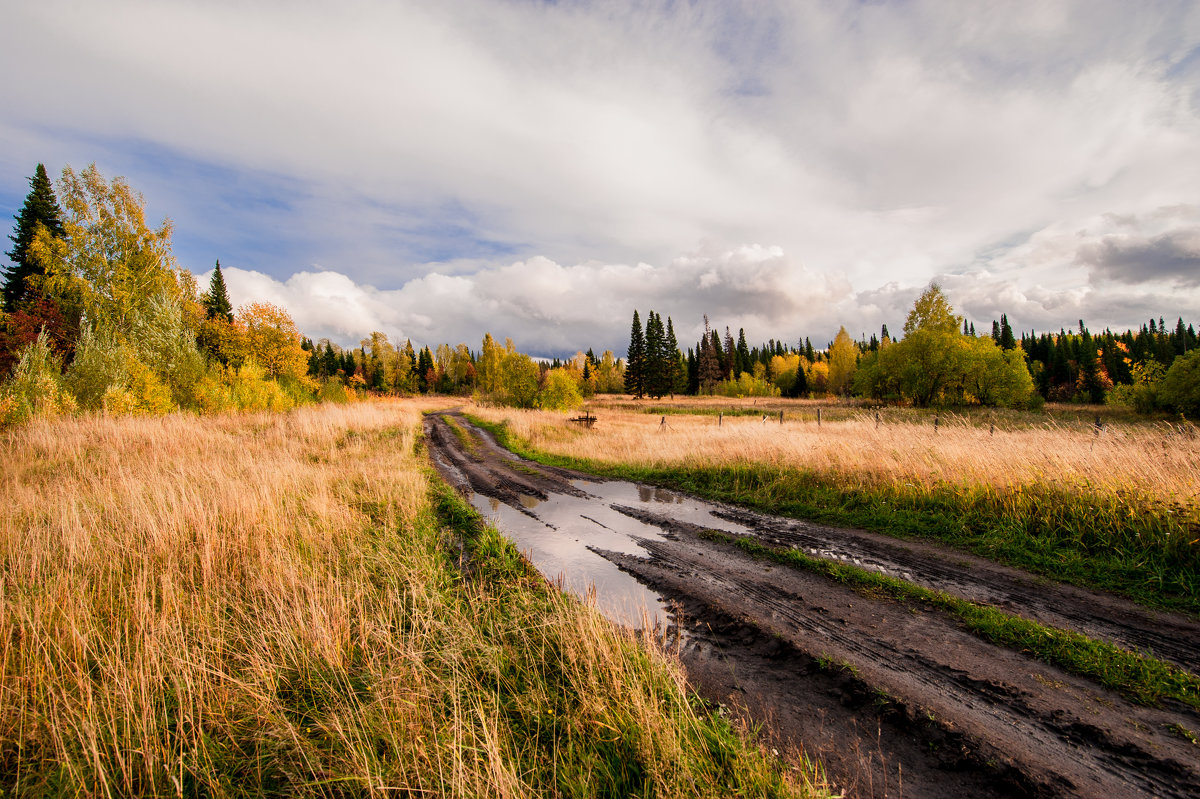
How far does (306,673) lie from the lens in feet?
11.5

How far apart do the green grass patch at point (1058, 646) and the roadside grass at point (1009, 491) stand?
5.94 feet

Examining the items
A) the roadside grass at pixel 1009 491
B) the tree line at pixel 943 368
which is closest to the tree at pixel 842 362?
the tree line at pixel 943 368

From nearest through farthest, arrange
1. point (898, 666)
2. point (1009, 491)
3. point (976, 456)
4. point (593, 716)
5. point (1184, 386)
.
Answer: point (593, 716) → point (898, 666) → point (1009, 491) → point (976, 456) → point (1184, 386)

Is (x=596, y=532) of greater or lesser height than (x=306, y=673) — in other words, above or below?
below

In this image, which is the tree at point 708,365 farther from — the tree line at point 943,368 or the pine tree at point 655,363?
the pine tree at point 655,363

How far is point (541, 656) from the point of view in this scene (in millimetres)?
3643

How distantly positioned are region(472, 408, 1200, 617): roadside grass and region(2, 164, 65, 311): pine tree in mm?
38928

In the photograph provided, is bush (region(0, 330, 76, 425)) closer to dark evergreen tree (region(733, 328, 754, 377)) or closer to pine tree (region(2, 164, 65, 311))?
pine tree (region(2, 164, 65, 311))

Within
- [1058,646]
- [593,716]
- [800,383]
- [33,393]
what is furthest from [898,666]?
[800,383]

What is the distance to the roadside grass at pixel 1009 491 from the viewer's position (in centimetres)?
566

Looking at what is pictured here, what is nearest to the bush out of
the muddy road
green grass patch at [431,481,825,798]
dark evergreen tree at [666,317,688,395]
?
the muddy road

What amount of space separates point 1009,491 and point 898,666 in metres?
5.98

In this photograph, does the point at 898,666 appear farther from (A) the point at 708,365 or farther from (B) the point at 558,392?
(A) the point at 708,365

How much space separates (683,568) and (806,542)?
2.55m
